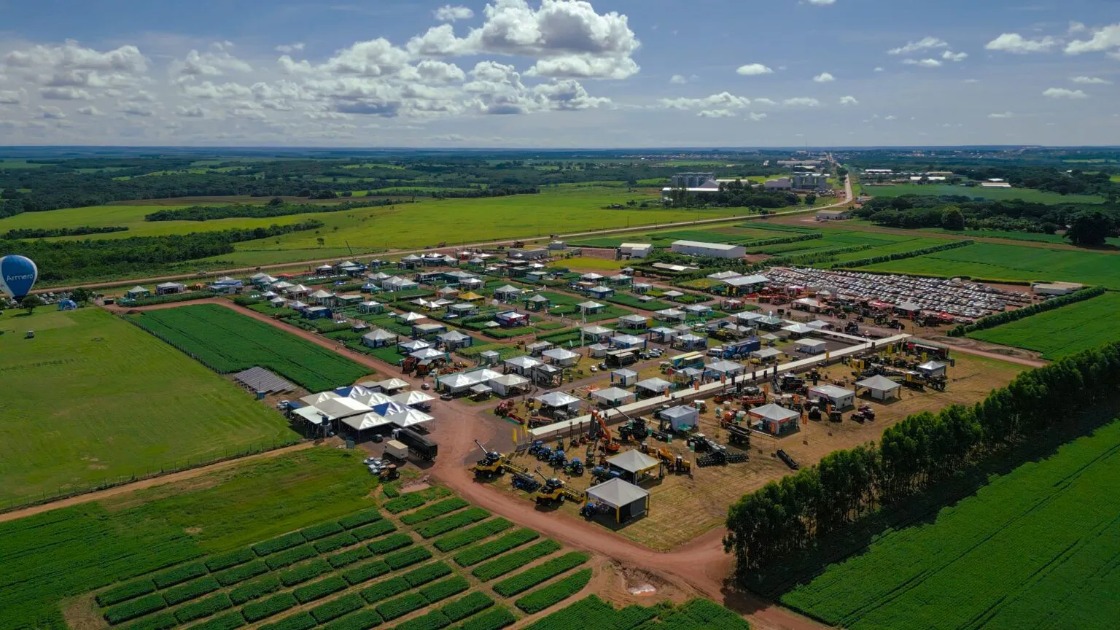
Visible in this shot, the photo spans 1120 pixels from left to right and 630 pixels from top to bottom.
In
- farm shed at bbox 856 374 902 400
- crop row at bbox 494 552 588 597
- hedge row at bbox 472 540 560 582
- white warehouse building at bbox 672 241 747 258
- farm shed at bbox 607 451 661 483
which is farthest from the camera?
white warehouse building at bbox 672 241 747 258

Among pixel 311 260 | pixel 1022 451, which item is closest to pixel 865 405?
pixel 1022 451

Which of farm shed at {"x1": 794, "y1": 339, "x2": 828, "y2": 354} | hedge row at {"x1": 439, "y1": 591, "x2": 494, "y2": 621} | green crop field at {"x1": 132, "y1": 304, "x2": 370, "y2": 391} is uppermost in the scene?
farm shed at {"x1": 794, "y1": 339, "x2": 828, "y2": 354}

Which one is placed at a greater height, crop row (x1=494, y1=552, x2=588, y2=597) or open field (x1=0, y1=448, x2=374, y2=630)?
crop row (x1=494, y1=552, x2=588, y2=597)

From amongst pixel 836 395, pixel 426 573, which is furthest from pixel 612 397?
pixel 426 573

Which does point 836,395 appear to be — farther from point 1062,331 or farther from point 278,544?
point 278,544

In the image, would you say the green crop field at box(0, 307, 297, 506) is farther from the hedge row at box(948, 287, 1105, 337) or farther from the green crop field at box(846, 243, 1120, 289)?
the green crop field at box(846, 243, 1120, 289)

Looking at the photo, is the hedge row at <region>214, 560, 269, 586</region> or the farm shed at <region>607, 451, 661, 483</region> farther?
the farm shed at <region>607, 451, 661, 483</region>

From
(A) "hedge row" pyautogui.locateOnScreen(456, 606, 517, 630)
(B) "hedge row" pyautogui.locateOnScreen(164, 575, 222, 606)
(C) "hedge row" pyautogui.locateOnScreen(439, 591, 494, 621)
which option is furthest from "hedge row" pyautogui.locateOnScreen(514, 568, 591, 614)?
(B) "hedge row" pyautogui.locateOnScreen(164, 575, 222, 606)

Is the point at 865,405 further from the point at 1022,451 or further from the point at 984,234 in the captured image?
the point at 984,234
